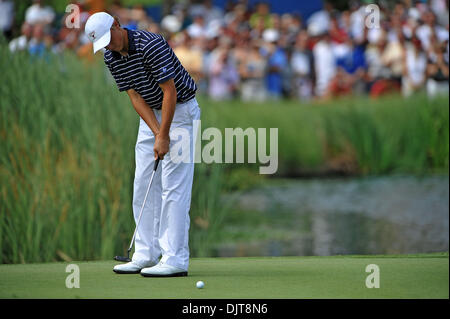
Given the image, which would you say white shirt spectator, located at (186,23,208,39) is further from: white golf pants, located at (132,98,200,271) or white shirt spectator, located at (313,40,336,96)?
white golf pants, located at (132,98,200,271)

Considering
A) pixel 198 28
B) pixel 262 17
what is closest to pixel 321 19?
pixel 262 17

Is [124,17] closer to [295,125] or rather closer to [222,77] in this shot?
[222,77]

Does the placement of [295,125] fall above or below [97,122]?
above

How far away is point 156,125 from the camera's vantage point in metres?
5.44

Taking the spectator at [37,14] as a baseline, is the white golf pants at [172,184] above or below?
below

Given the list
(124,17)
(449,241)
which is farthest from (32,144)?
(124,17)

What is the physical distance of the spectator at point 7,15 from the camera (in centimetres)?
1415

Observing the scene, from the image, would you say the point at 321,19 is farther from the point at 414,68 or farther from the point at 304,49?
the point at 414,68

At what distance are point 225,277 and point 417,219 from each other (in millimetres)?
8497

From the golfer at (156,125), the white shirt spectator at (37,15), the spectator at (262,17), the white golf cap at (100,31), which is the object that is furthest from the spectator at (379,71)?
the white golf cap at (100,31)

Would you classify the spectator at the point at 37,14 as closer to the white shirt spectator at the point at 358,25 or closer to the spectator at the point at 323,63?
the spectator at the point at 323,63

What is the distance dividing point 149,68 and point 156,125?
1.19ft
